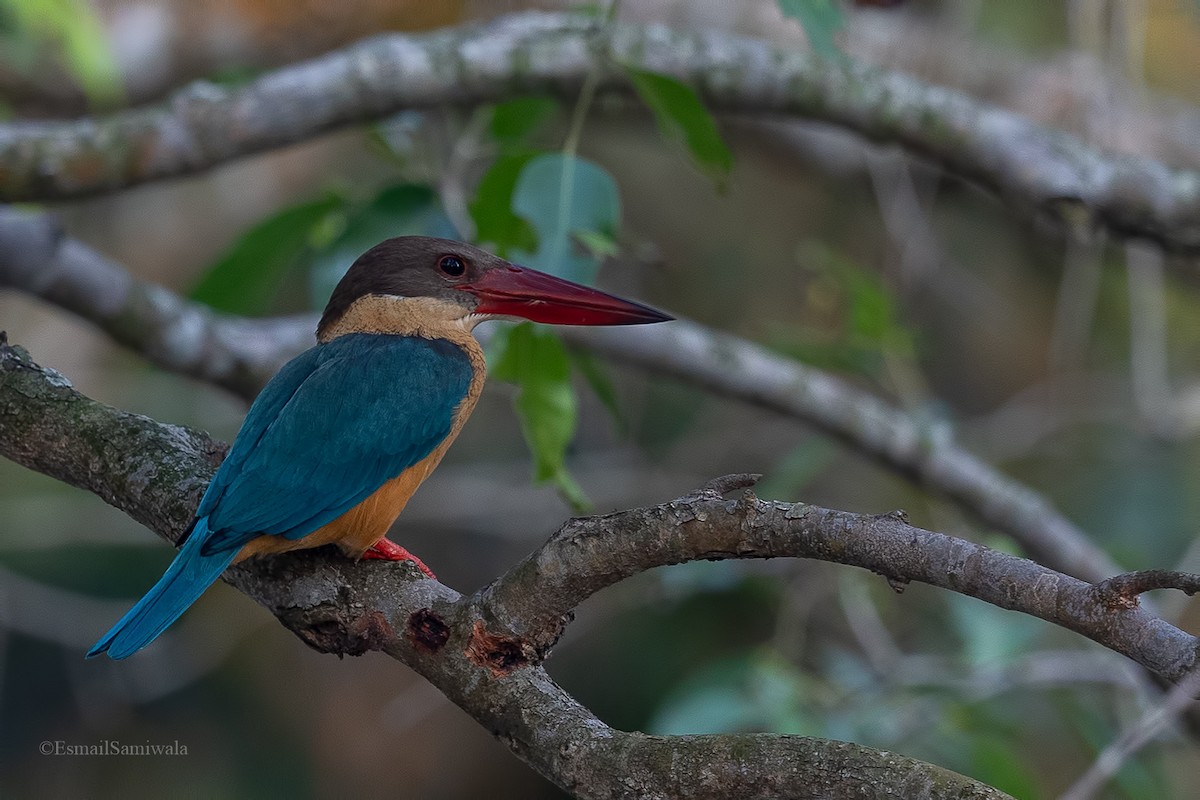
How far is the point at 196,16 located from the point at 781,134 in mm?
2389

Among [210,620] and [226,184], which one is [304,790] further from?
[226,184]

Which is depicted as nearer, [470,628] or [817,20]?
[470,628]

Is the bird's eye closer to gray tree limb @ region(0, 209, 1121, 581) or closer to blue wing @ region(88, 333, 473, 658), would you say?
blue wing @ region(88, 333, 473, 658)

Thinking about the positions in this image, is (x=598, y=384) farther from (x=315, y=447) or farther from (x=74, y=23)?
(x=74, y=23)

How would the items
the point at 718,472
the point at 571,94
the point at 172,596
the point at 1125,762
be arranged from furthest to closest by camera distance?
the point at 718,472
the point at 571,94
the point at 1125,762
the point at 172,596

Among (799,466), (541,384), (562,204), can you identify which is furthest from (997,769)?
A: (562,204)

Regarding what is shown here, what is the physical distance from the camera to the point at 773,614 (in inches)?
215

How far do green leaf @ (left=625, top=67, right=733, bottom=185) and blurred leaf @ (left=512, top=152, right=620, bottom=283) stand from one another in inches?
7.6

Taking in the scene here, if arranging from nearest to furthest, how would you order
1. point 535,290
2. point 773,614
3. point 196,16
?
1. point 535,290
2. point 196,16
3. point 773,614

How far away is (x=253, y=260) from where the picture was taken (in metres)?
3.45

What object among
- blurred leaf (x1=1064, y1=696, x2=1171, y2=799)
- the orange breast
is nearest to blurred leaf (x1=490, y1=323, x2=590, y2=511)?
the orange breast

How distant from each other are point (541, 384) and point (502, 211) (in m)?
0.42

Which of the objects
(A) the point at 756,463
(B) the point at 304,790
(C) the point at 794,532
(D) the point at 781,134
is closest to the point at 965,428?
(A) the point at 756,463

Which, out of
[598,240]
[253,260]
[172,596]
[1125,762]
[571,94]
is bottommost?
[172,596]
